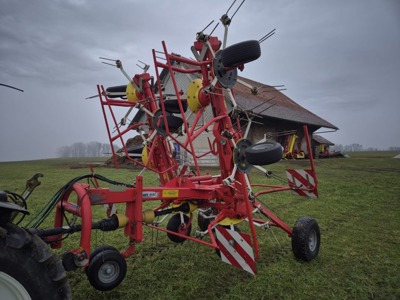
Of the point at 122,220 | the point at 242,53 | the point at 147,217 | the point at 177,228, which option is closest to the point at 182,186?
the point at 147,217

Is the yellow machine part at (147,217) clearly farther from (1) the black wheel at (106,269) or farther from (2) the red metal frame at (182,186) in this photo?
(1) the black wheel at (106,269)

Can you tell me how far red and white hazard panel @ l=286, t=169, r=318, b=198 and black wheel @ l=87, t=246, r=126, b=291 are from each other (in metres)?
3.16

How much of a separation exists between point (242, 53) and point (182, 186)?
2.05 m

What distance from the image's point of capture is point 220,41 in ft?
14.0

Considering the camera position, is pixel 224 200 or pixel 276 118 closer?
pixel 224 200

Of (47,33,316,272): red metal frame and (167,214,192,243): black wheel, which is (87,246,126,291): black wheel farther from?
(167,214,192,243): black wheel

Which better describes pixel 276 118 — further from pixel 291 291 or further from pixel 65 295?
pixel 65 295

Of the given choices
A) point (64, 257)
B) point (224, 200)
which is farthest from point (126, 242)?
point (64, 257)

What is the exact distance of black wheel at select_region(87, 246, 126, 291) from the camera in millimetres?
2979

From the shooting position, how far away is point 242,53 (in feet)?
11.2

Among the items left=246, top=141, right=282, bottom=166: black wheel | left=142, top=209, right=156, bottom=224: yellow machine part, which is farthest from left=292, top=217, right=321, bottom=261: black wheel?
left=142, top=209, right=156, bottom=224: yellow machine part

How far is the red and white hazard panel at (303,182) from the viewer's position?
4707 mm

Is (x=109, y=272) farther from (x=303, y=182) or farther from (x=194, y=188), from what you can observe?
(x=303, y=182)

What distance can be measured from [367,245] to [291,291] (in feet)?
7.55
